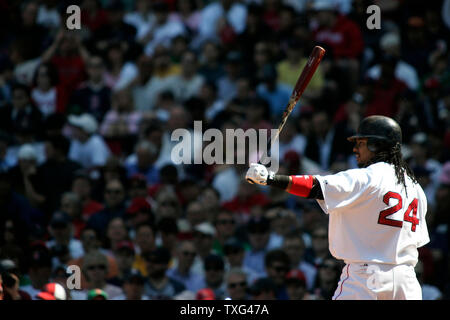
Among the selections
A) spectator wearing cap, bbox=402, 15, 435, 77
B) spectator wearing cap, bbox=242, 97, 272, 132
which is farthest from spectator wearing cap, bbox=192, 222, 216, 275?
spectator wearing cap, bbox=402, 15, 435, 77

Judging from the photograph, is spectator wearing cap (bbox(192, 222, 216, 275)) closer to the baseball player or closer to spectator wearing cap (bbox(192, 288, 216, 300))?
spectator wearing cap (bbox(192, 288, 216, 300))

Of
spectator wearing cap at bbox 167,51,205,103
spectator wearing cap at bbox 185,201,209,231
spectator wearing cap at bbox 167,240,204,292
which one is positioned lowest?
spectator wearing cap at bbox 167,240,204,292

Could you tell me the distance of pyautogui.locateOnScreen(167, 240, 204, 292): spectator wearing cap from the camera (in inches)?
378

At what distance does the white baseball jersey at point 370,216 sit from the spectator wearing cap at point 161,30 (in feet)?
25.8

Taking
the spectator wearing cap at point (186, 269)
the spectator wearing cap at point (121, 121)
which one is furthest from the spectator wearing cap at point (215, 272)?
the spectator wearing cap at point (121, 121)

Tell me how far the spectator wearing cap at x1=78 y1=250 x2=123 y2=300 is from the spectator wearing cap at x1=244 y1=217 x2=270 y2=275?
1700 millimetres

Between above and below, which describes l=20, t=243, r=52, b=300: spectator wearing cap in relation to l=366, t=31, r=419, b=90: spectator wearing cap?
below

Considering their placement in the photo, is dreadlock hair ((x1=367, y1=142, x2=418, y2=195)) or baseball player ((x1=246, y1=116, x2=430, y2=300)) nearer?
baseball player ((x1=246, y1=116, x2=430, y2=300))

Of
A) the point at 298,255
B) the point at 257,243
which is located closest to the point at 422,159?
the point at 298,255

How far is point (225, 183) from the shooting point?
11266 mm

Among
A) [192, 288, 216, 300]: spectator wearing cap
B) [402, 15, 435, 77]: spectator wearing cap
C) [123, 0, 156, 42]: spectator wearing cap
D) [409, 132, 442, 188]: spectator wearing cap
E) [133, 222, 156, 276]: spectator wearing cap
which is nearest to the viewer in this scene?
[192, 288, 216, 300]: spectator wearing cap

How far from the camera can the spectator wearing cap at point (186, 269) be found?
31.5ft

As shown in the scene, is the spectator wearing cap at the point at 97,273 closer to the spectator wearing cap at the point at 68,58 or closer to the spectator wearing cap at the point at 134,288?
the spectator wearing cap at the point at 134,288

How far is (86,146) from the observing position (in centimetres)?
1170
